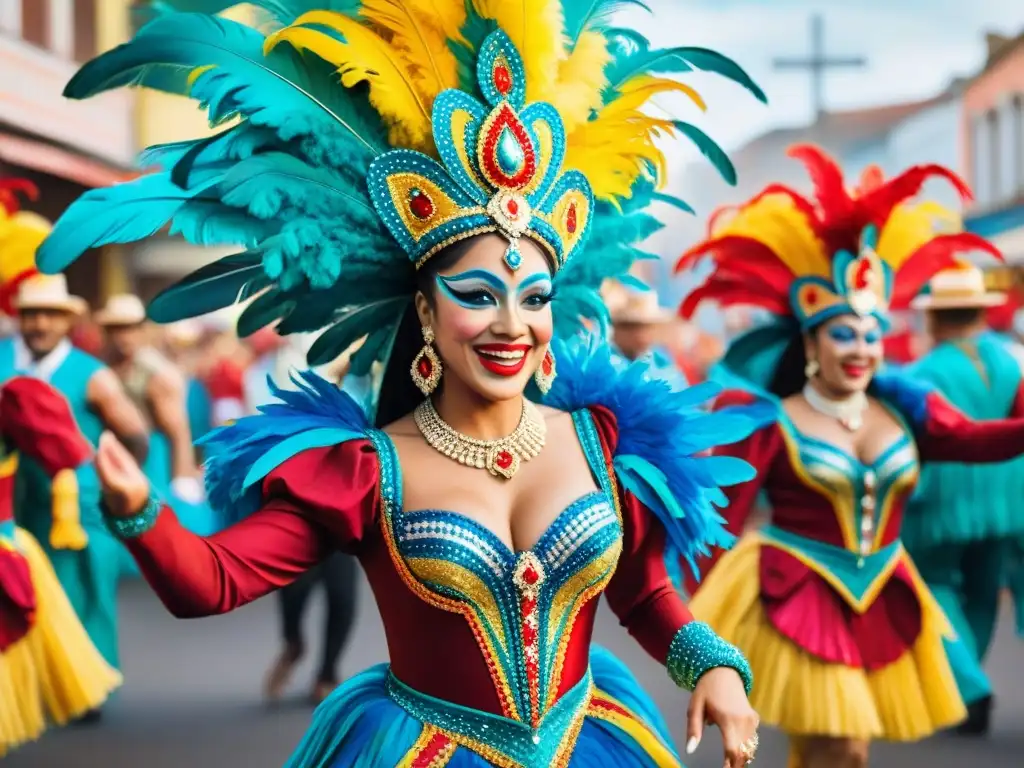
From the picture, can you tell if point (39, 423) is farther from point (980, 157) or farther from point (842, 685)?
point (980, 157)

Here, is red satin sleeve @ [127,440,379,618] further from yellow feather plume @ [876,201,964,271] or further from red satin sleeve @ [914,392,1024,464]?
yellow feather plume @ [876,201,964,271]

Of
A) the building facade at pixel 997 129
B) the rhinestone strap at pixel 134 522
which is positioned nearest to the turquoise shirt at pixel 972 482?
the rhinestone strap at pixel 134 522

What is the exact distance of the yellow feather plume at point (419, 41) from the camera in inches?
114

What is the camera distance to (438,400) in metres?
3.04

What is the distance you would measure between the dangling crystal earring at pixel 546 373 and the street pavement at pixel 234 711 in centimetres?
337

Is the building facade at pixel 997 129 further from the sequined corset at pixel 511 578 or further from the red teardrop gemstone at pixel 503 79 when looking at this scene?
the sequined corset at pixel 511 578

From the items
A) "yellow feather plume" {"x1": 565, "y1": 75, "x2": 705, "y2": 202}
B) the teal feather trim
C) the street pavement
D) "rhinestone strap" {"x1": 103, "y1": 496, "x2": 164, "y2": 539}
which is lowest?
the street pavement

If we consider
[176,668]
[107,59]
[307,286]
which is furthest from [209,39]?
[176,668]

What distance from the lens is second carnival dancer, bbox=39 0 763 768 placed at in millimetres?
2820

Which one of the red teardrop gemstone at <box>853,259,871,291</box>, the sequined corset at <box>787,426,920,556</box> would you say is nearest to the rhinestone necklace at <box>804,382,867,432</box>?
the sequined corset at <box>787,426,920,556</box>

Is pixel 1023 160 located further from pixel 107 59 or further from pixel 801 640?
pixel 107 59

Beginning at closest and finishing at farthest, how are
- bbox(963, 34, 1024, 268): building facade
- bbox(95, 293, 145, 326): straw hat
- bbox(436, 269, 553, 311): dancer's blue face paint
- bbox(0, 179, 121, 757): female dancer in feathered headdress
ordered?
1. bbox(436, 269, 553, 311): dancer's blue face paint
2. bbox(0, 179, 121, 757): female dancer in feathered headdress
3. bbox(95, 293, 145, 326): straw hat
4. bbox(963, 34, 1024, 268): building facade

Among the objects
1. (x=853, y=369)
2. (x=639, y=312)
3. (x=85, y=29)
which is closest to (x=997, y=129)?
(x=85, y=29)

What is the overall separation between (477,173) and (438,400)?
1.53ft
